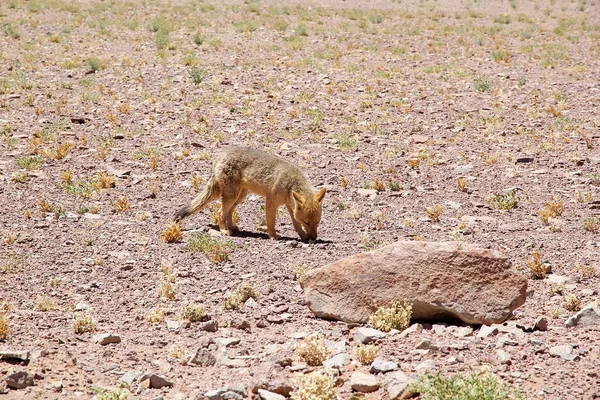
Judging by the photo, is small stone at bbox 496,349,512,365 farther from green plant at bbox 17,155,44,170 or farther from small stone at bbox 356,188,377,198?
green plant at bbox 17,155,44,170

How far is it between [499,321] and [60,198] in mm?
7771

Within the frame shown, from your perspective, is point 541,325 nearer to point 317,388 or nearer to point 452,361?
point 452,361

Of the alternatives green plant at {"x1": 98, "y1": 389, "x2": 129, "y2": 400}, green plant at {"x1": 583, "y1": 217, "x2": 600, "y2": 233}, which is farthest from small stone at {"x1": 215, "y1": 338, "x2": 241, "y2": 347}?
green plant at {"x1": 583, "y1": 217, "x2": 600, "y2": 233}

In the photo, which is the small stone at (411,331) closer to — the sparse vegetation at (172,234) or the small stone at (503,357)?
the small stone at (503,357)

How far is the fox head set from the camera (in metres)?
10.2

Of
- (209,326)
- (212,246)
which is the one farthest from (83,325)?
(212,246)

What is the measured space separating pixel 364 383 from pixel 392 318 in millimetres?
1341

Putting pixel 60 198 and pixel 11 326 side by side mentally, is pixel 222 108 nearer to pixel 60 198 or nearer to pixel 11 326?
pixel 60 198

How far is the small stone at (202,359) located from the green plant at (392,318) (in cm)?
161

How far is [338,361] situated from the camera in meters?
6.13

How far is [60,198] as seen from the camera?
11.8 m

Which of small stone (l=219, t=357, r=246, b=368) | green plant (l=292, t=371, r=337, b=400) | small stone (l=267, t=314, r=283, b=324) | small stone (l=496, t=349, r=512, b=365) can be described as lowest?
small stone (l=267, t=314, r=283, b=324)

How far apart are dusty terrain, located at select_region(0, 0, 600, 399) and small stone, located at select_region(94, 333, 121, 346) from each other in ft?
0.23

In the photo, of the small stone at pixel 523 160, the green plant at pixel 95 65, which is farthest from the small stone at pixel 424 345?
the green plant at pixel 95 65
